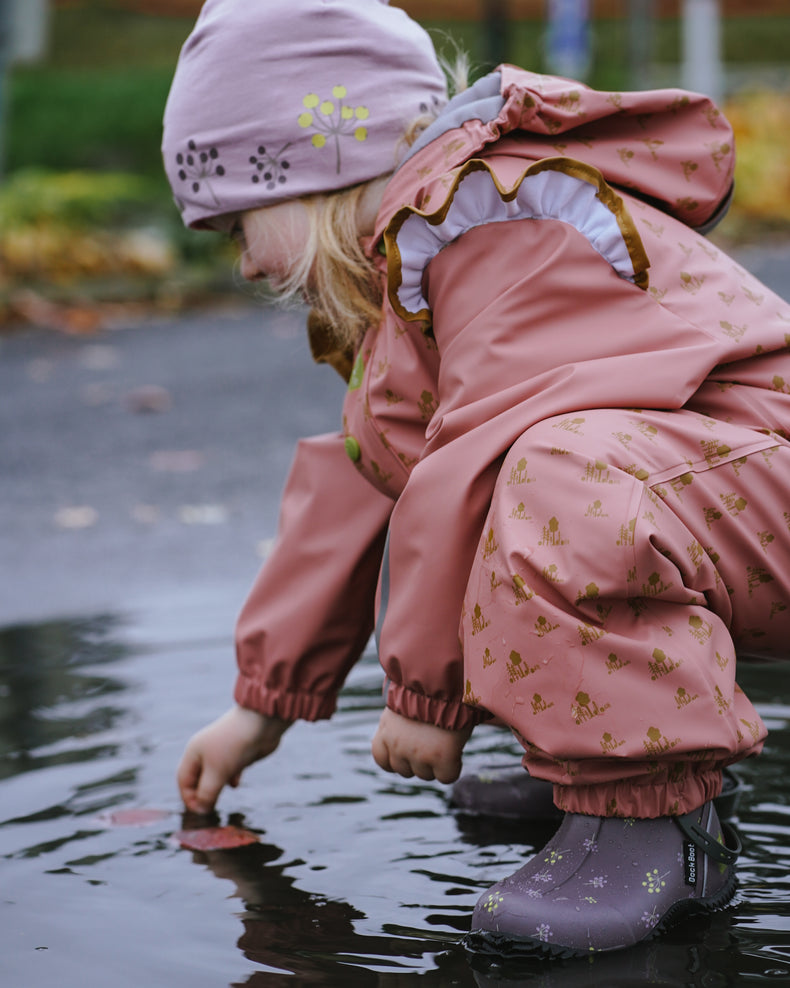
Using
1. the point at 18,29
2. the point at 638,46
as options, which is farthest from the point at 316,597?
the point at 638,46

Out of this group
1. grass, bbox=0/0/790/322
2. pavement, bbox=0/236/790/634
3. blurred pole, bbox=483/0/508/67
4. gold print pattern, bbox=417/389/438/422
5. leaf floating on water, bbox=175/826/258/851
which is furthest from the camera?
blurred pole, bbox=483/0/508/67

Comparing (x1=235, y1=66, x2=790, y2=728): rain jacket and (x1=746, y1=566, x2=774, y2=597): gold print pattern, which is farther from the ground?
(x1=235, y1=66, x2=790, y2=728): rain jacket

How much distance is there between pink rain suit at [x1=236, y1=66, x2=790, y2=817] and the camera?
59.6 inches

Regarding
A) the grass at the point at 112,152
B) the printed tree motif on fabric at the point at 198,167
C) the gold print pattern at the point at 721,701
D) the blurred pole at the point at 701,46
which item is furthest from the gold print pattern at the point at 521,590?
the blurred pole at the point at 701,46

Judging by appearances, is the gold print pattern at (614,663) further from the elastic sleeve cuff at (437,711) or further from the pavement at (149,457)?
the pavement at (149,457)

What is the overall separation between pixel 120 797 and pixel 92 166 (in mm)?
12244

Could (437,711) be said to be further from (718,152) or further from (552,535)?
(718,152)

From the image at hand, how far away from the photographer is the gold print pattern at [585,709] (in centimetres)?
150

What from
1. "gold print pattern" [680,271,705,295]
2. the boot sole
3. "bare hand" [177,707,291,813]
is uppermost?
"gold print pattern" [680,271,705,295]

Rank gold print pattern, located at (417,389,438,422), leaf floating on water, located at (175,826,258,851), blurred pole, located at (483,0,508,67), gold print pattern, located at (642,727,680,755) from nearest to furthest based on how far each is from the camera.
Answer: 1. gold print pattern, located at (642,727,680,755)
2. gold print pattern, located at (417,389,438,422)
3. leaf floating on water, located at (175,826,258,851)
4. blurred pole, located at (483,0,508,67)

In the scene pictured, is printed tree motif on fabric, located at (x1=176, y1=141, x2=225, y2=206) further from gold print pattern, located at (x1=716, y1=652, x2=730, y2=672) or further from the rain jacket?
gold print pattern, located at (x1=716, y1=652, x2=730, y2=672)

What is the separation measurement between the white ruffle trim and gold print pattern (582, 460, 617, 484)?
A: 26cm

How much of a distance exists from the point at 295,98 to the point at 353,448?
473 millimetres

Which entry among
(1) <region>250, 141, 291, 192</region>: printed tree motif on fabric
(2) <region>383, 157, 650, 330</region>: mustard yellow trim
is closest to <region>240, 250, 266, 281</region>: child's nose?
(1) <region>250, 141, 291, 192</region>: printed tree motif on fabric
